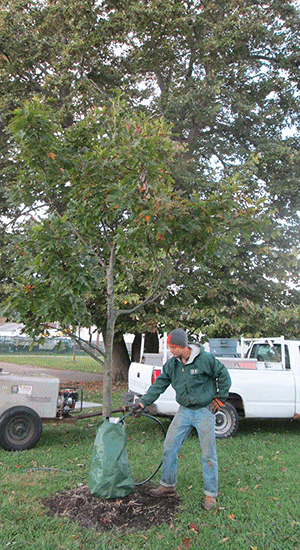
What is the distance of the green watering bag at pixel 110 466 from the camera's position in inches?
167

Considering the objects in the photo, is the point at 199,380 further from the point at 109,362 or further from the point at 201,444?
the point at 109,362

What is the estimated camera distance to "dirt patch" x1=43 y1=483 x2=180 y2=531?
400cm

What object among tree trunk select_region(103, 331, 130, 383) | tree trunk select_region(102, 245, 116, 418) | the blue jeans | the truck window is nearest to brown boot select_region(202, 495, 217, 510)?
the blue jeans

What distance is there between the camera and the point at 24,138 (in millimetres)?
4762

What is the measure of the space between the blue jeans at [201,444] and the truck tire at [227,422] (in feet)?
10.4

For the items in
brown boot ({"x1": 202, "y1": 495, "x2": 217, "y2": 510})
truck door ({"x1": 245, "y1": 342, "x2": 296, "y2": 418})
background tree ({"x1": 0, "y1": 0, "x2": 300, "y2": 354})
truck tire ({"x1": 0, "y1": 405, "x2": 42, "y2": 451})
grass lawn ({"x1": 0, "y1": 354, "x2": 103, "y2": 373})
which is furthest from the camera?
grass lawn ({"x1": 0, "y1": 354, "x2": 103, "y2": 373})

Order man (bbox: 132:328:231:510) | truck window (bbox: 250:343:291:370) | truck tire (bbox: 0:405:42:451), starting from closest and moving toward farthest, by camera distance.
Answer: man (bbox: 132:328:231:510) → truck tire (bbox: 0:405:42:451) → truck window (bbox: 250:343:291:370)

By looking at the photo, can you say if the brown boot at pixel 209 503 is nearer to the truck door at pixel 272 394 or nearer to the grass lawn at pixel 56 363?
the truck door at pixel 272 394

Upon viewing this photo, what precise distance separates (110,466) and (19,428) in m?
2.81

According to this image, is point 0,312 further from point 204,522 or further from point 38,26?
point 38,26

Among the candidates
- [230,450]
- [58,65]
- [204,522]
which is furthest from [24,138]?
[58,65]

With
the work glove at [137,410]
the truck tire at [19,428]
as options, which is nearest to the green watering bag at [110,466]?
the work glove at [137,410]

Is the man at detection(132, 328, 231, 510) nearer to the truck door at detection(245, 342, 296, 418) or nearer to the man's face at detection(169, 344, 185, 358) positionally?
the man's face at detection(169, 344, 185, 358)

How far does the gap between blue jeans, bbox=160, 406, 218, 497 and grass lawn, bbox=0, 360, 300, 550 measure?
0.25m
